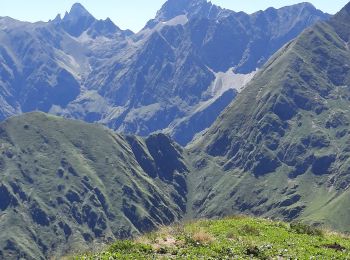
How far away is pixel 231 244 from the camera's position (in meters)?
36.7

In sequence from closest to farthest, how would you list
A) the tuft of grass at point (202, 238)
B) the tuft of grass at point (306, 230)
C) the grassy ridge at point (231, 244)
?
the grassy ridge at point (231, 244)
the tuft of grass at point (202, 238)
the tuft of grass at point (306, 230)

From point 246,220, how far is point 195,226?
21.2ft

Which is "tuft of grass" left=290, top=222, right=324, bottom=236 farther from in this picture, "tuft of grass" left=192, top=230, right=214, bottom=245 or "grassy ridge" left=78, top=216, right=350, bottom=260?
"tuft of grass" left=192, top=230, right=214, bottom=245

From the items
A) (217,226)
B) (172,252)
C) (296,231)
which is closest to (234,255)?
(172,252)

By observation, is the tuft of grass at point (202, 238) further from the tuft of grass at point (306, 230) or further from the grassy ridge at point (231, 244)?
the tuft of grass at point (306, 230)

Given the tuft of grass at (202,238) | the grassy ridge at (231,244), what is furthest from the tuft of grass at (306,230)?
the tuft of grass at (202,238)

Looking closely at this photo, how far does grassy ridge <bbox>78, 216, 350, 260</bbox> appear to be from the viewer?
34.0 meters

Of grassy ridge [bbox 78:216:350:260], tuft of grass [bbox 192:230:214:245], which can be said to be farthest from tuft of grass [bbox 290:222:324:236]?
tuft of grass [bbox 192:230:214:245]

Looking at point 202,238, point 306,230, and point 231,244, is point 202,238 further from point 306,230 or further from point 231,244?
point 306,230

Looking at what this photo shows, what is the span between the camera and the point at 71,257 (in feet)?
112

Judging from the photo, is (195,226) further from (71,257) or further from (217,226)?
(71,257)

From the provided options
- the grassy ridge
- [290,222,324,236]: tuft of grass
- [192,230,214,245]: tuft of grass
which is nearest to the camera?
the grassy ridge

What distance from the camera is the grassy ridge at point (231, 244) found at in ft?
112

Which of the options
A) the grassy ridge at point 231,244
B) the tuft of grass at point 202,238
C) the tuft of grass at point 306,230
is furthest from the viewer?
the tuft of grass at point 306,230
